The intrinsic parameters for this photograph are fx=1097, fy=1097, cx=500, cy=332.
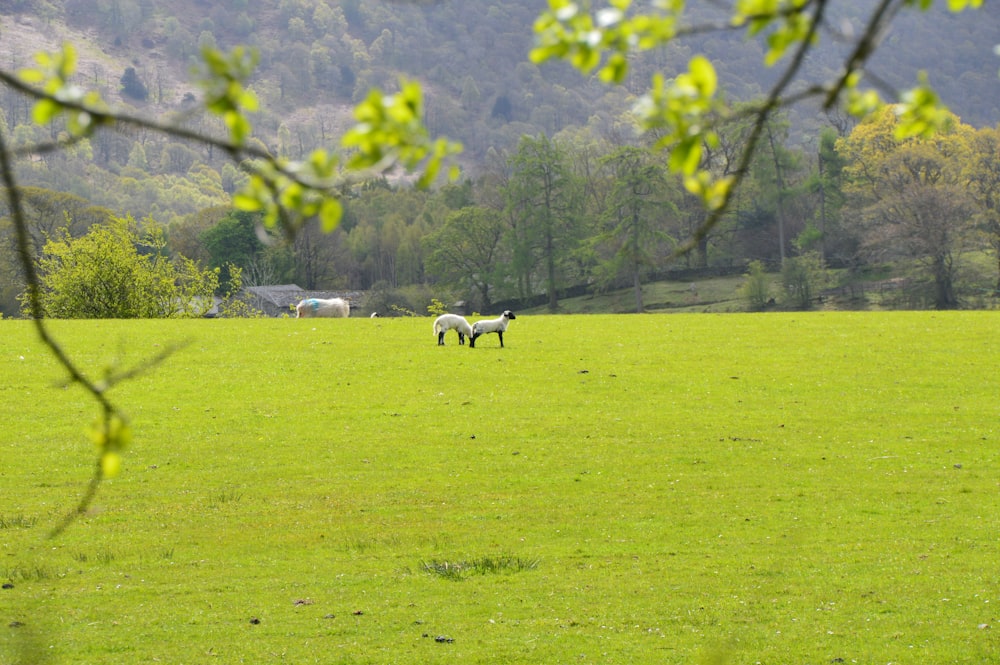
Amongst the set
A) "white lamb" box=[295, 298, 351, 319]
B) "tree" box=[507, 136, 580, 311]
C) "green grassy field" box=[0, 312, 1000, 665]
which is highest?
"tree" box=[507, 136, 580, 311]

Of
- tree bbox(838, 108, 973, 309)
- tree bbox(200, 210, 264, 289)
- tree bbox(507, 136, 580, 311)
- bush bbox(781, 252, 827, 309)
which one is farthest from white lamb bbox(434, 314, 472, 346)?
tree bbox(200, 210, 264, 289)

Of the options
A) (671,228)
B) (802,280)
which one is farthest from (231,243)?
(802,280)

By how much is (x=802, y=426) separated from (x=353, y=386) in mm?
11082

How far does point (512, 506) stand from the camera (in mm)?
17266

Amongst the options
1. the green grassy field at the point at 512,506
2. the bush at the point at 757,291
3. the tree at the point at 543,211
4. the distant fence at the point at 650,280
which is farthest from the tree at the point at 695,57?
the tree at the point at 543,211

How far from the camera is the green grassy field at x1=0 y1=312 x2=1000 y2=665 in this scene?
11.4 m

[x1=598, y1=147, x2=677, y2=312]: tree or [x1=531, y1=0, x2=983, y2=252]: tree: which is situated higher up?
[x1=598, y1=147, x2=677, y2=312]: tree

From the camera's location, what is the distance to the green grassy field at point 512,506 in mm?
11438

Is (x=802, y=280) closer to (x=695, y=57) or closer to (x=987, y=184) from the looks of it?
(x=987, y=184)

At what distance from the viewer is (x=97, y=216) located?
4136 inches

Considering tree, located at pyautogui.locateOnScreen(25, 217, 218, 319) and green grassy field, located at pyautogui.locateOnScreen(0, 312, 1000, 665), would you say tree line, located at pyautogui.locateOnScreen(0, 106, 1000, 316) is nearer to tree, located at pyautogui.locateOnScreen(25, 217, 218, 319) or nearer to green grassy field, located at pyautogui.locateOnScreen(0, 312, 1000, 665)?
tree, located at pyautogui.locateOnScreen(25, 217, 218, 319)

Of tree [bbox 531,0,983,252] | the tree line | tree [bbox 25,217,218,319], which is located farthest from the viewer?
the tree line

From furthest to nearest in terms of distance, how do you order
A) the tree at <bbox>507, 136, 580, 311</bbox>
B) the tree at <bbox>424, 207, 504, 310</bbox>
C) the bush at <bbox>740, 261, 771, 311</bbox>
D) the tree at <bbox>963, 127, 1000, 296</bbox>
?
1. the tree at <bbox>424, 207, 504, 310</bbox>
2. the tree at <bbox>507, 136, 580, 311</bbox>
3. the bush at <bbox>740, 261, 771, 311</bbox>
4. the tree at <bbox>963, 127, 1000, 296</bbox>

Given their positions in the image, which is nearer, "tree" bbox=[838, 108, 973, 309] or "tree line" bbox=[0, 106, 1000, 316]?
"tree" bbox=[838, 108, 973, 309]
